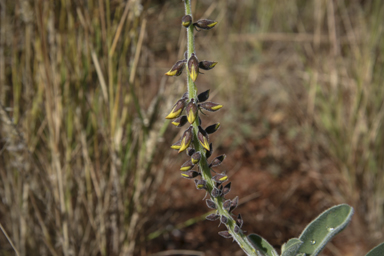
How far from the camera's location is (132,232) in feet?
6.68

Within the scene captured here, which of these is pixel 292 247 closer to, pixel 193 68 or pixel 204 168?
pixel 204 168

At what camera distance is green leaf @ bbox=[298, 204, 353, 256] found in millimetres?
1371

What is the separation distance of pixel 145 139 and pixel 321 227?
94 centimetres

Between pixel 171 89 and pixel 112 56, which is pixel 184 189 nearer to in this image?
pixel 171 89

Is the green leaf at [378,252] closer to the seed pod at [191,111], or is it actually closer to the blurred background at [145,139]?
the seed pod at [191,111]

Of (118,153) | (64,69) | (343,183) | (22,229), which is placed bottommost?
(343,183)

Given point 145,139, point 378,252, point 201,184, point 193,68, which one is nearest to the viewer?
point 193,68

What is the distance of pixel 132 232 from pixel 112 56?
2.94 feet

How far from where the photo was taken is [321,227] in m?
1.40

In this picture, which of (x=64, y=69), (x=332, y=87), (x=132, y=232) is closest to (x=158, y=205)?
(x=132, y=232)

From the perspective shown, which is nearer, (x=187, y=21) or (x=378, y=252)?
(x=187, y=21)

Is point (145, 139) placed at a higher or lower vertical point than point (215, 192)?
lower

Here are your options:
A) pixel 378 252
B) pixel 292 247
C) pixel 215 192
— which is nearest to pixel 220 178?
pixel 215 192

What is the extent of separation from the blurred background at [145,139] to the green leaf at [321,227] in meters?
0.81
